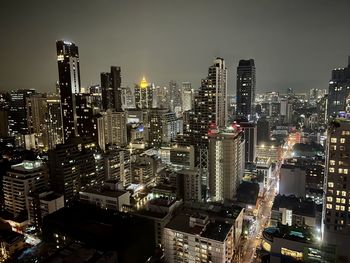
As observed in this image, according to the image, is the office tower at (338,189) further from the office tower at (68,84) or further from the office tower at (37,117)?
the office tower at (37,117)

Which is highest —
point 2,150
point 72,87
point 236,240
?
point 72,87

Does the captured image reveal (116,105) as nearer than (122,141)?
No

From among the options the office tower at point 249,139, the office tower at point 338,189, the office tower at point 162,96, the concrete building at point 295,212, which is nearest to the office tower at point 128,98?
the office tower at point 162,96

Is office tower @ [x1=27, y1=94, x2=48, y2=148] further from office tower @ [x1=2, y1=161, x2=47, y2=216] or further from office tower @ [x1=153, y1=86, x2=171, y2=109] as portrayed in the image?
office tower @ [x1=153, y1=86, x2=171, y2=109]

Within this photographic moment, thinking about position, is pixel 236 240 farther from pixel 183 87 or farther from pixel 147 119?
pixel 183 87

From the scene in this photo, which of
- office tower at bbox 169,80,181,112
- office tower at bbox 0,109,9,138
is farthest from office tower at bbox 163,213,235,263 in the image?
office tower at bbox 169,80,181,112

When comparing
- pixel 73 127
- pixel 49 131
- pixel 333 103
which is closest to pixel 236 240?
pixel 73 127
